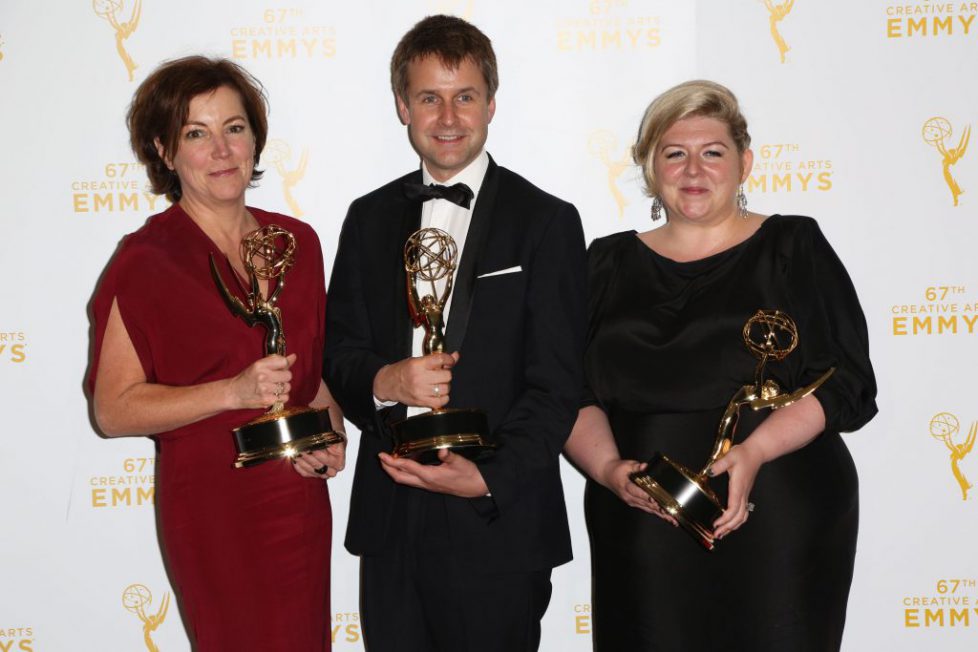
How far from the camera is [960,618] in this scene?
298 centimetres

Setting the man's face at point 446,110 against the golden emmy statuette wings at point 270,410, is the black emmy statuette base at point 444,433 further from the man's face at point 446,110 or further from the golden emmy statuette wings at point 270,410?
the man's face at point 446,110

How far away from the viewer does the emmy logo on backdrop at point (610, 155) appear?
288 cm

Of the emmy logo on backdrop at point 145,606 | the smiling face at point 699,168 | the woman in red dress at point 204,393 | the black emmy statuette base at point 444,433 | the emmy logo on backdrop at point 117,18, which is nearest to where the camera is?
the black emmy statuette base at point 444,433

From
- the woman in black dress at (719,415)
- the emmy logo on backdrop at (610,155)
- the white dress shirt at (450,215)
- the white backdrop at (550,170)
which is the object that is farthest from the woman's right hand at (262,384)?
the emmy logo on backdrop at (610,155)

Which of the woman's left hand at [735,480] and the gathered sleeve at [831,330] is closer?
the woman's left hand at [735,480]

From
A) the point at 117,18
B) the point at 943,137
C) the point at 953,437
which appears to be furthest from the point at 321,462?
the point at 943,137

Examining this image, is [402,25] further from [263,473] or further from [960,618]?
[960,618]

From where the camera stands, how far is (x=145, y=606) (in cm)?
301

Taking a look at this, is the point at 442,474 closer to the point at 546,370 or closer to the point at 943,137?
the point at 546,370

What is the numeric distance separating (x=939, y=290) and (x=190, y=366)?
2235mm

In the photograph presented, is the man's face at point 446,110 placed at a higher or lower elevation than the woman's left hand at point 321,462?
higher

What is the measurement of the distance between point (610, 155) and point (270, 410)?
4.67 feet

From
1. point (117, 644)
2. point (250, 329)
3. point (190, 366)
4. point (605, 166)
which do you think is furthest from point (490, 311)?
point (117, 644)

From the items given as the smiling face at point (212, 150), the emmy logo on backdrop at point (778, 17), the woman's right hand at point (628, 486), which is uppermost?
the emmy logo on backdrop at point (778, 17)
